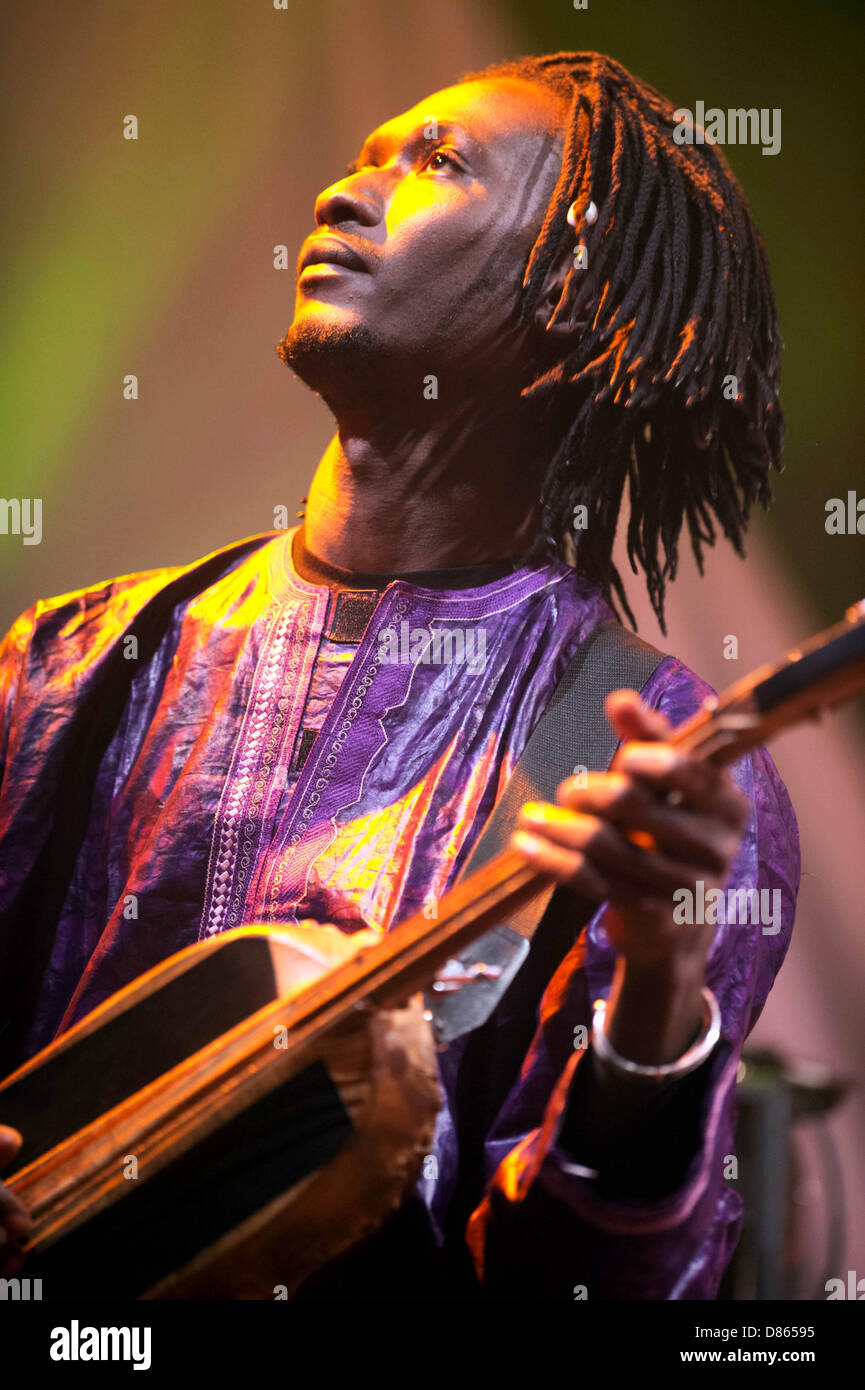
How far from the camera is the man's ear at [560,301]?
6.55ft

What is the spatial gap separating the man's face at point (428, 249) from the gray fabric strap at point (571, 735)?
52 cm

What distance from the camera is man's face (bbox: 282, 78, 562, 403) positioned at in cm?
189

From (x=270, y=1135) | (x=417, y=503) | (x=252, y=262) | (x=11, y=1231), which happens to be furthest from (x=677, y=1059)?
(x=252, y=262)

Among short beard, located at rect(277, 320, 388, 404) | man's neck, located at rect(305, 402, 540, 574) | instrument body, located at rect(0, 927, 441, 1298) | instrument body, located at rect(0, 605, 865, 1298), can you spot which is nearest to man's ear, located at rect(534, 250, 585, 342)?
man's neck, located at rect(305, 402, 540, 574)

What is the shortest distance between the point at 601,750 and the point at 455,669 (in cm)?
28

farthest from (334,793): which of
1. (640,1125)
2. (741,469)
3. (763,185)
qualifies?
(763,185)

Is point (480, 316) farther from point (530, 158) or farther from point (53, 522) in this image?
point (53, 522)

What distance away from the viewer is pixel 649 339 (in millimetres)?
2018

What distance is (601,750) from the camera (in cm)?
172

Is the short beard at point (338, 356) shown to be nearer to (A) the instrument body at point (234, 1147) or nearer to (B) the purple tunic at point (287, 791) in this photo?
(B) the purple tunic at point (287, 791)

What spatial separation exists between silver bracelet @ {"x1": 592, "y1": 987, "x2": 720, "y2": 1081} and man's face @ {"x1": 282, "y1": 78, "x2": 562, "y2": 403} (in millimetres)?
1093

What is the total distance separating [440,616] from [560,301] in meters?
0.56

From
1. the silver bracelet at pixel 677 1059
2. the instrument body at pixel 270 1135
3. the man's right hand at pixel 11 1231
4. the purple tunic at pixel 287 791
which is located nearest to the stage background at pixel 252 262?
the purple tunic at pixel 287 791

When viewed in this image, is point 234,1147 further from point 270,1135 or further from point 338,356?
point 338,356
